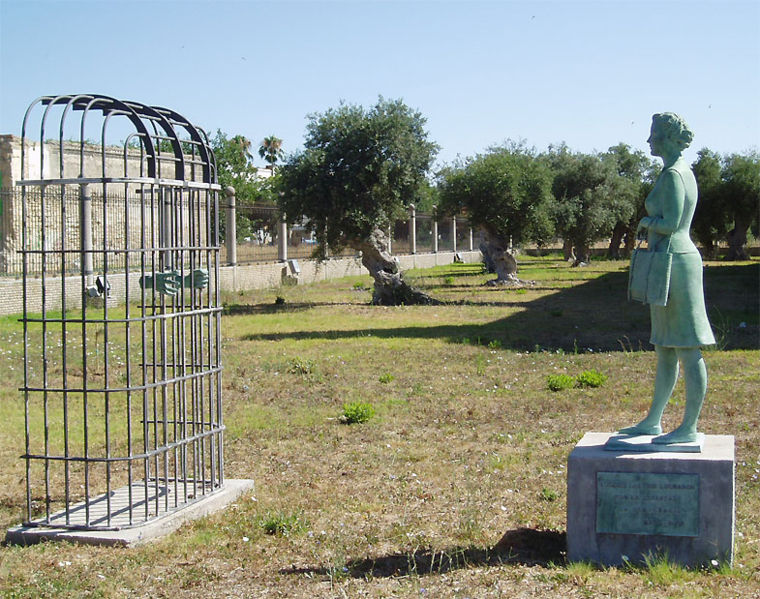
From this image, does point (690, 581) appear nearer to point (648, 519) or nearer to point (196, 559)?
point (648, 519)

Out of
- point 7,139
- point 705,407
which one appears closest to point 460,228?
point 7,139

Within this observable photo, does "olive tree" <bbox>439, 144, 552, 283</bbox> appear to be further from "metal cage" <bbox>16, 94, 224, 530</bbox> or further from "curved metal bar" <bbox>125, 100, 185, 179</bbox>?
"curved metal bar" <bbox>125, 100, 185, 179</bbox>

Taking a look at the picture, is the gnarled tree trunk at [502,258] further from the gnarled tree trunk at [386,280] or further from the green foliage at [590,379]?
the green foliage at [590,379]

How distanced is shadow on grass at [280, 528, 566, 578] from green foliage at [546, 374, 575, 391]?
5170 millimetres

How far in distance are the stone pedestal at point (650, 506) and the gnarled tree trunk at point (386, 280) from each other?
1805 centimetres

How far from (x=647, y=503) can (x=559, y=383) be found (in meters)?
5.85

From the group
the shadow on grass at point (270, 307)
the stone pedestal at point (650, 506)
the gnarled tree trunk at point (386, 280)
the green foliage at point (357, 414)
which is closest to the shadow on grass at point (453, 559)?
the stone pedestal at point (650, 506)

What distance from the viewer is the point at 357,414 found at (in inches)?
380

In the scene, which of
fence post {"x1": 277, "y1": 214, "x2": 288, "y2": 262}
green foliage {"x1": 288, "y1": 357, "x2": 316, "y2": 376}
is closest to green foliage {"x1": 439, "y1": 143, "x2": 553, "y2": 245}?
fence post {"x1": 277, "y1": 214, "x2": 288, "y2": 262}

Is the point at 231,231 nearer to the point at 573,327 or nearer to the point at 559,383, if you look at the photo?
the point at 573,327

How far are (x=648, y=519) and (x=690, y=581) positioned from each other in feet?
1.34

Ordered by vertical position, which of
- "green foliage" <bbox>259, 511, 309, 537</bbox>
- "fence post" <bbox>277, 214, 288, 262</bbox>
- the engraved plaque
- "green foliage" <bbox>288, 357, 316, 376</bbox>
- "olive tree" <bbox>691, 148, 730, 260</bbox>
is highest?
"olive tree" <bbox>691, 148, 730, 260</bbox>

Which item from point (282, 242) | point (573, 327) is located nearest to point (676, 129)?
point (573, 327)

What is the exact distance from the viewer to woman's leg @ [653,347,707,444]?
548 cm
